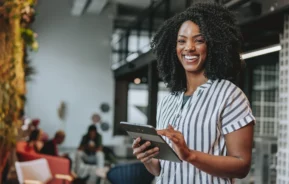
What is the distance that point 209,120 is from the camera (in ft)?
4.03

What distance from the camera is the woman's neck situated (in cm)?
136

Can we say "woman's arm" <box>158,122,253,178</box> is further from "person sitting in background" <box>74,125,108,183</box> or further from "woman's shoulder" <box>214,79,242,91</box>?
"person sitting in background" <box>74,125,108,183</box>

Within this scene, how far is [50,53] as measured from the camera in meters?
14.2

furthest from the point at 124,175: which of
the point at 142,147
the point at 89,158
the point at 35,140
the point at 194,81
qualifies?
the point at 142,147

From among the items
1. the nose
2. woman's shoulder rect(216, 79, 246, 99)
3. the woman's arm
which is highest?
Answer: the nose

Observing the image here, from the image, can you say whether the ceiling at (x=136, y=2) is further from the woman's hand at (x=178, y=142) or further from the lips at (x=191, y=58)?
the woman's hand at (x=178, y=142)

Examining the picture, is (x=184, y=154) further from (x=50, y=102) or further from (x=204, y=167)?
(x=50, y=102)

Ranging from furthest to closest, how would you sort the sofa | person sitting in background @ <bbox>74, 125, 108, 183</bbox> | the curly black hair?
person sitting in background @ <bbox>74, 125, 108, 183</bbox> < the sofa < the curly black hair

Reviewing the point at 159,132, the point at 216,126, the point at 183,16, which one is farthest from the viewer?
the point at 183,16

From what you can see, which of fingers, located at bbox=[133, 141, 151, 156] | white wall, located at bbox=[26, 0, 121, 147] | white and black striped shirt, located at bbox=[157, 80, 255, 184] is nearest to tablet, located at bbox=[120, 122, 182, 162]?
fingers, located at bbox=[133, 141, 151, 156]

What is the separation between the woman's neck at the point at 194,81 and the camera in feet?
4.46

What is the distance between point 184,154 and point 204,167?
0.08 m

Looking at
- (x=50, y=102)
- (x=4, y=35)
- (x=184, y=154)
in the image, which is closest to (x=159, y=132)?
(x=184, y=154)

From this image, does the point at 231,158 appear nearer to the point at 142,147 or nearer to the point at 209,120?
the point at 209,120
